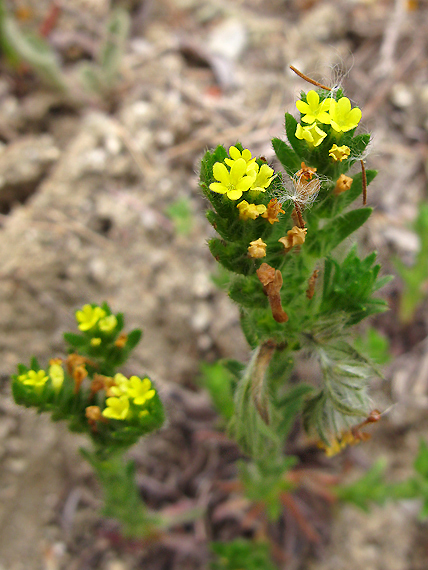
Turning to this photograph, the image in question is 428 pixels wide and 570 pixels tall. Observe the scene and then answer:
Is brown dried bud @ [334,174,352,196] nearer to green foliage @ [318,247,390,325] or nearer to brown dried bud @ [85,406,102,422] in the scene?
green foliage @ [318,247,390,325]

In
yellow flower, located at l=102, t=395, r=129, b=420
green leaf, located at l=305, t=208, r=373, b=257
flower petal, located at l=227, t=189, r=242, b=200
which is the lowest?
yellow flower, located at l=102, t=395, r=129, b=420

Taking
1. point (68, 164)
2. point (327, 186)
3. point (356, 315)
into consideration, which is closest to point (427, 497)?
point (356, 315)

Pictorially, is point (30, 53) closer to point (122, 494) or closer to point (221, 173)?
point (221, 173)

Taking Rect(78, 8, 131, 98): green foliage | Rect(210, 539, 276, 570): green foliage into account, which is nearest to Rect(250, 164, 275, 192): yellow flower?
Rect(210, 539, 276, 570): green foliage

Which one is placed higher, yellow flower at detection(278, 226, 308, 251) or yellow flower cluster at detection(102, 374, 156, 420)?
yellow flower at detection(278, 226, 308, 251)

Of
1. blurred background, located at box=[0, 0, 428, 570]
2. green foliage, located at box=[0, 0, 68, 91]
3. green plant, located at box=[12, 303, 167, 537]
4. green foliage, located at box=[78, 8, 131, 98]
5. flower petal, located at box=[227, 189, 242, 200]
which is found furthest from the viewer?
green foliage, located at box=[78, 8, 131, 98]

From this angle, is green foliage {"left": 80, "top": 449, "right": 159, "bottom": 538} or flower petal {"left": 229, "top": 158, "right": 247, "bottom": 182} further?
green foliage {"left": 80, "top": 449, "right": 159, "bottom": 538}

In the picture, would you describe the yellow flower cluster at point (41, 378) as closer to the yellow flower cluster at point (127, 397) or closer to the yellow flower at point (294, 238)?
the yellow flower cluster at point (127, 397)
